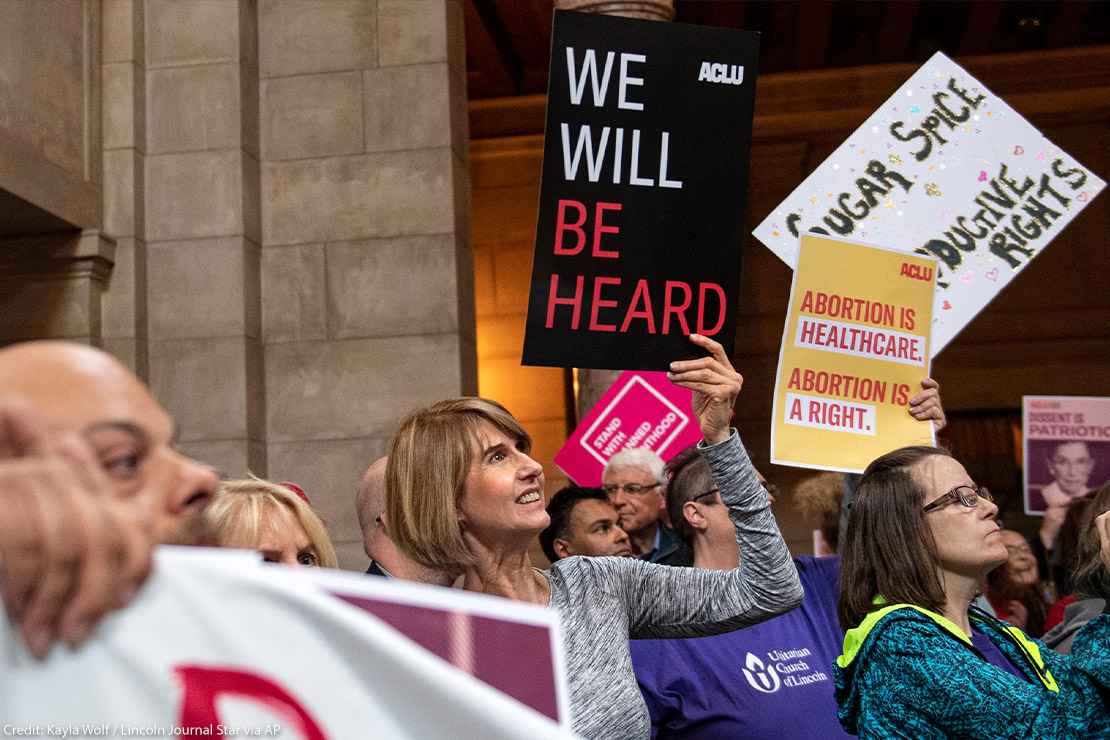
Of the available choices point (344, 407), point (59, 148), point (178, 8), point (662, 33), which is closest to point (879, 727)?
point (662, 33)

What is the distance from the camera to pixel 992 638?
305cm

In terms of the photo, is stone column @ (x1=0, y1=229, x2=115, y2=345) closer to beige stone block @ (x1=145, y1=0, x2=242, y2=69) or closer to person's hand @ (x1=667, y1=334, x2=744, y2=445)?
beige stone block @ (x1=145, y1=0, x2=242, y2=69)

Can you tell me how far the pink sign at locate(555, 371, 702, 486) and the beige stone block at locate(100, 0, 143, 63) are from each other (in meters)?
3.26

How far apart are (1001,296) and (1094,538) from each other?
1135 centimetres

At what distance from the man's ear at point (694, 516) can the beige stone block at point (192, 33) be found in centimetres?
456

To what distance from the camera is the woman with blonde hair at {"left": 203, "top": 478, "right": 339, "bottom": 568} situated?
283 cm

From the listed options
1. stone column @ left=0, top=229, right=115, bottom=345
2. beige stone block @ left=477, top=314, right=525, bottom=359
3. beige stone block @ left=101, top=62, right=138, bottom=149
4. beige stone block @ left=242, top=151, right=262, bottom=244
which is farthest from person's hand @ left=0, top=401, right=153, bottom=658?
beige stone block @ left=477, top=314, right=525, bottom=359

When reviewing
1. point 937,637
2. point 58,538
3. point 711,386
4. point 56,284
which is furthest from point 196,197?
point 58,538

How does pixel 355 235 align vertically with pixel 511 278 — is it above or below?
below

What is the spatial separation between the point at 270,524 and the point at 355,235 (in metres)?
4.97

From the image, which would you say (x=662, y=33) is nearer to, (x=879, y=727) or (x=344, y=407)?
(x=879, y=727)

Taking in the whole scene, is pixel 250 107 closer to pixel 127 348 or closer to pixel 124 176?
pixel 124 176

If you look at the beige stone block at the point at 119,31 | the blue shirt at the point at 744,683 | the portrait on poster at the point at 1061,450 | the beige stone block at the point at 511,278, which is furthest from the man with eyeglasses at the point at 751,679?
the beige stone block at the point at 511,278

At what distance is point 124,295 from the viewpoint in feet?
24.6
